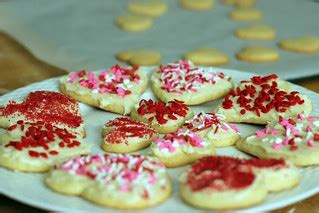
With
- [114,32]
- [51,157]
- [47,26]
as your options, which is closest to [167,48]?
[114,32]

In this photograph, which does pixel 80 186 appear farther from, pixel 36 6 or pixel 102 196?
pixel 36 6

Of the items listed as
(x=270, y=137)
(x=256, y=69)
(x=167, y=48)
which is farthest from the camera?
(x=167, y=48)

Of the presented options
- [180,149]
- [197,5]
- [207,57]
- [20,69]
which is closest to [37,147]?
[180,149]

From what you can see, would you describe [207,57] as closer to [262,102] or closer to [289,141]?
[262,102]

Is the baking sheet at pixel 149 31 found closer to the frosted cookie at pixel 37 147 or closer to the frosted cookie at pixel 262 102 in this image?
the frosted cookie at pixel 262 102

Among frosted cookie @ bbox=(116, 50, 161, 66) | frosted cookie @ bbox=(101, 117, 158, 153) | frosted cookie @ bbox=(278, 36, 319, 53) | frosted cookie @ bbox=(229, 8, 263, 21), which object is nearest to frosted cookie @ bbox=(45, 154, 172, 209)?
frosted cookie @ bbox=(101, 117, 158, 153)

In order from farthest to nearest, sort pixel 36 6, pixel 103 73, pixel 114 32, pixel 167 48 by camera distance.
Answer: pixel 36 6
pixel 114 32
pixel 167 48
pixel 103 73

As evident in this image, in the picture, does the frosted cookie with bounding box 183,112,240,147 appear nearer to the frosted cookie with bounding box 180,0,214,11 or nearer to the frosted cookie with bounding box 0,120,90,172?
the frosted cookie with bounding box 0,120,90,172
